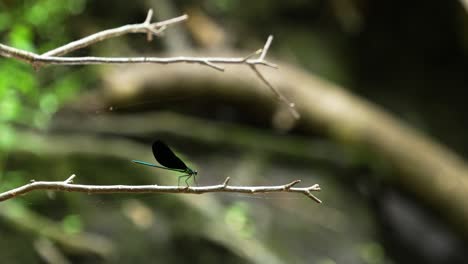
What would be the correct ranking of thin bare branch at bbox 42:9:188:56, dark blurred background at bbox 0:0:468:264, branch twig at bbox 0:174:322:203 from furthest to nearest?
dark blurred background at bbox 0:0:468:264, thin bare branch at bbox 42:9:188:56, branch twig at bbox 0:174:322:203

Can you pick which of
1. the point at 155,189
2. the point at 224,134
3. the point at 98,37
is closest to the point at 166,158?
the point at 155,189

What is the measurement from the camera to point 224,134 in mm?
3357

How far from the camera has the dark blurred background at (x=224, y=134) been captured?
2.26 m

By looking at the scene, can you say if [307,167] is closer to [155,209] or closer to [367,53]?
[155,209]

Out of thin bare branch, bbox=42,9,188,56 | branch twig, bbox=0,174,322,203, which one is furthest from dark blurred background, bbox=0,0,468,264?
branch twig, bbox=0,174,322,203

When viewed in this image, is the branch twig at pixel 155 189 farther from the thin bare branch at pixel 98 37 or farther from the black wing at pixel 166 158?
the thin bare branch at pixel 98 37

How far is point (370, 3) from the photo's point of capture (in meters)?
4.67

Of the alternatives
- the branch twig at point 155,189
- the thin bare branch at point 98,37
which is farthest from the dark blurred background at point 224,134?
the branch twig at point 155,189

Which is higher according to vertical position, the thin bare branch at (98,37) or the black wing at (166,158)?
the thin bare branch at (98,37)

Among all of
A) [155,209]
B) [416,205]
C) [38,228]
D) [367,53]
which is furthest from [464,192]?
[38,228]

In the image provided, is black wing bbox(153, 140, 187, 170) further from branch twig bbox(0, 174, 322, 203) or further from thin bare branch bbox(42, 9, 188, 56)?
thin bare branch bbox(42, 9, 188, 56)

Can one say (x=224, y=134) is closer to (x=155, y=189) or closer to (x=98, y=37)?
(x=98, y=37)

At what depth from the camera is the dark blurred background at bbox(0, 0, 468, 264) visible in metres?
2.26

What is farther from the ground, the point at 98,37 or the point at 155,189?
the point at 98,37
